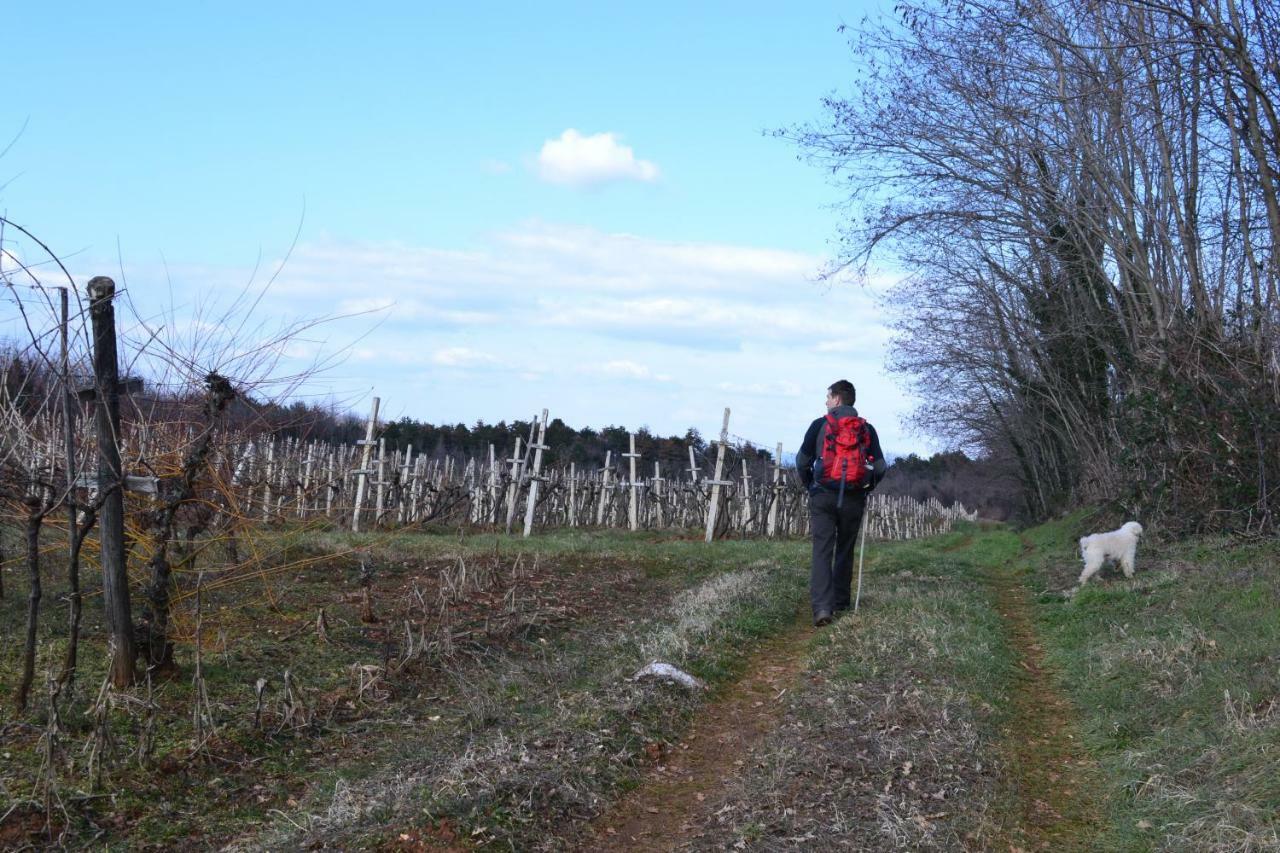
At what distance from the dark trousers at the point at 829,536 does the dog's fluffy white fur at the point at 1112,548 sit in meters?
3.14

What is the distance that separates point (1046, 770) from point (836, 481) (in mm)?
4259

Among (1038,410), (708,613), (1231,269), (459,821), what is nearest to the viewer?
(459,821)

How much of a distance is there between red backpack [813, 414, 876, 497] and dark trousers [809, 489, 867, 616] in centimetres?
14

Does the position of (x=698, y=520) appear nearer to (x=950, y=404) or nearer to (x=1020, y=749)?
(x=950, y=404)

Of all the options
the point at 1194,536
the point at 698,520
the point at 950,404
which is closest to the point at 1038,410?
the point at 950,404

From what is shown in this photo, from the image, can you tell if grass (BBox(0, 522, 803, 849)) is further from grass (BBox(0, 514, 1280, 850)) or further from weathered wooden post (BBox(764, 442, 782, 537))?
weathered wooden post (BBox(764, 442, 782, 537))

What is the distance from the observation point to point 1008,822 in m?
5.00

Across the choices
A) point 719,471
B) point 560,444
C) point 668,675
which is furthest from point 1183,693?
point 560,444

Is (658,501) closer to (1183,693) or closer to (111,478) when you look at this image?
(1183,693)

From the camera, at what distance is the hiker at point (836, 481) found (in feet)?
32.3

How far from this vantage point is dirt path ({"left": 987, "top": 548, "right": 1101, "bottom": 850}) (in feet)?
16.4

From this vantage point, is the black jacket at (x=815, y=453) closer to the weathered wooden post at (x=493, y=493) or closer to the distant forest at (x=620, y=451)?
the distant forest at (x=620, y=451)

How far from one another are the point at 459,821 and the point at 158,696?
310 centimetres

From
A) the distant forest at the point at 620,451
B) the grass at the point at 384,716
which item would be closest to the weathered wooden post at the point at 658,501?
the distant forest at the point at 620,451
